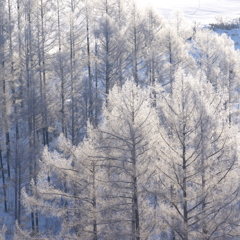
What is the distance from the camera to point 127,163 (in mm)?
10492

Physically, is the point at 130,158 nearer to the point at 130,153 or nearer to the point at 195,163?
the point at 130,153

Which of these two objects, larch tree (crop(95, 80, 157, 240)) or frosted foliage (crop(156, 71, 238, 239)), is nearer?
Answer: frosted foliage (crop(156, 71, 238, 239))

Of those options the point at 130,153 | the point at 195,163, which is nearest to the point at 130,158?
the point at 130,153

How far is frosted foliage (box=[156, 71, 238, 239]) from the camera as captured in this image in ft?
30.8

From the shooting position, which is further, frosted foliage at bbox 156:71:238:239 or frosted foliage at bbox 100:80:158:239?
frosted foliage at bbox 100:80:158:239

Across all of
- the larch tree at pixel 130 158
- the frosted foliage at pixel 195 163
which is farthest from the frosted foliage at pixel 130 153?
the frosted foliage at pixel 195 163

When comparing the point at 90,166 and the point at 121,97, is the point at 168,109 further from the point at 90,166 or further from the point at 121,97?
Answer: the point at 90,166

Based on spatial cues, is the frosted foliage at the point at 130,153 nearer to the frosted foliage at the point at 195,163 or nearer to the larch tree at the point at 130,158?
the larch tree at the point at 130,158

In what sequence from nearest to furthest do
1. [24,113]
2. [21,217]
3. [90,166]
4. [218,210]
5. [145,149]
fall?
[218,210], [145,149], [90,166], [21,217], [24,113]

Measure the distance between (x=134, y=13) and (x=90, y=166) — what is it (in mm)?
14353

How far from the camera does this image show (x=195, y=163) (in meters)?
9.67

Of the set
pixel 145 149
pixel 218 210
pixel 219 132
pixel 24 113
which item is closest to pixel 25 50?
pixel 24 113

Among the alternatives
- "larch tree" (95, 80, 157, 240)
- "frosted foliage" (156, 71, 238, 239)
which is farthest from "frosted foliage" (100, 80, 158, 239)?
"frosted foliage" (156, 71, 238, 239)

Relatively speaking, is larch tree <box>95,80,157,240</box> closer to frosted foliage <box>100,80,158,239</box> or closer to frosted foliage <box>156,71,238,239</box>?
frosted foliage <box>100,80,158,239</box>
